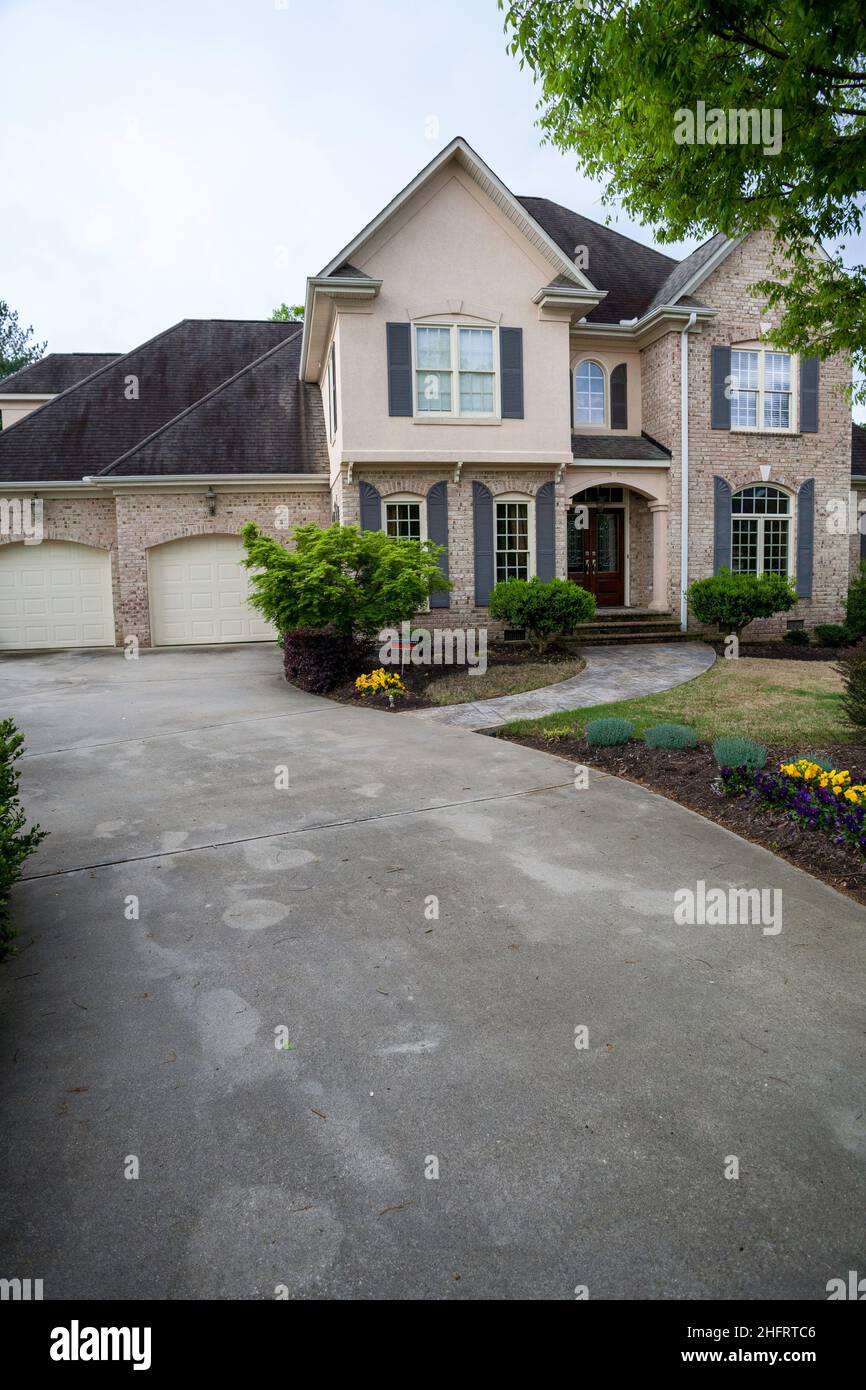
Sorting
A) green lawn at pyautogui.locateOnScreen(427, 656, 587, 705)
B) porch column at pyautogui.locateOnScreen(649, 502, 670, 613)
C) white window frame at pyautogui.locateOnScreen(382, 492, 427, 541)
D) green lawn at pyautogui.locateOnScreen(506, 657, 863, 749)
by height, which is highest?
white window frame at pyautogui.locateOnScreen(382, 492, 427, 541)

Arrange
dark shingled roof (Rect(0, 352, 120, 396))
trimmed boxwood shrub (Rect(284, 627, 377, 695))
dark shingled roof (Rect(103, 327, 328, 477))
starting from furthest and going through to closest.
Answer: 1. dark shingled roof (Rect(0, 352, 120, 396))
2. dark shingled roof (Rect(103, 327, 328, 477))
3. trimmed boxwood shrub (Rect(284, 627, 377, 695))

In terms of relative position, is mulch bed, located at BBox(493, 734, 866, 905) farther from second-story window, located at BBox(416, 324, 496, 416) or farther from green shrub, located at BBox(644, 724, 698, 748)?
second-story window, located at BBox(416, 324, 496, 416)

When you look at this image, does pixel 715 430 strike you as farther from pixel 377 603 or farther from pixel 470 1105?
pixel 470 1105

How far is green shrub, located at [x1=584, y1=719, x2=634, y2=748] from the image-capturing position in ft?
26.7

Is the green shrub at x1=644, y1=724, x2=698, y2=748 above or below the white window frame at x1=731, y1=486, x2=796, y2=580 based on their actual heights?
below

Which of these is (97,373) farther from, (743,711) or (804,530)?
(743,711)

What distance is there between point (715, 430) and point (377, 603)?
31.8 ft

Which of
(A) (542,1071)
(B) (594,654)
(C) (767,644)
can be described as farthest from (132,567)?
(A) (542,1071)

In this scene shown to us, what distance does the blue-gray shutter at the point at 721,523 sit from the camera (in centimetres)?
1738

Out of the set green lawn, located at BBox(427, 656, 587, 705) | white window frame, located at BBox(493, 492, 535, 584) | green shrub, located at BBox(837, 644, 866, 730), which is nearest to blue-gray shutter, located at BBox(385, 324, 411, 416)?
white window frame, located at BBox(493, 492, 535, 584)

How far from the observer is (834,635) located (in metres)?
16.9

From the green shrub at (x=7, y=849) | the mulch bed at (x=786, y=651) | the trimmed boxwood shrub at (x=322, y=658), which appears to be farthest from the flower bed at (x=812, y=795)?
the mulch bed at (x=786, y=651)

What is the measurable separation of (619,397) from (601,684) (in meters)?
9.32

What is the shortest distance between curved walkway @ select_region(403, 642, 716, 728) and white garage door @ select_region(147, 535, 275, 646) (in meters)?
8.16
